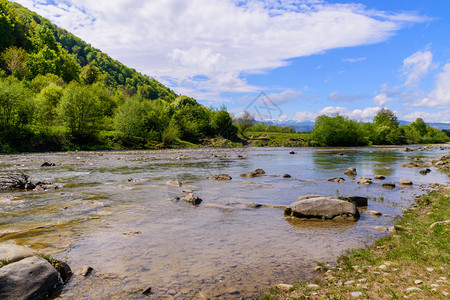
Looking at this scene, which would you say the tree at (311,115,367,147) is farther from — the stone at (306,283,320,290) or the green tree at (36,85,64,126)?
A: the stone at (306,283,320,290)

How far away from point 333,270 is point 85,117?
6924cm

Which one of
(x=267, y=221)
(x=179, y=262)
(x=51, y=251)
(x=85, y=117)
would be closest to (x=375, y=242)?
(x=267, y=221)

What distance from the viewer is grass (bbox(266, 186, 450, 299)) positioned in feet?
20.0

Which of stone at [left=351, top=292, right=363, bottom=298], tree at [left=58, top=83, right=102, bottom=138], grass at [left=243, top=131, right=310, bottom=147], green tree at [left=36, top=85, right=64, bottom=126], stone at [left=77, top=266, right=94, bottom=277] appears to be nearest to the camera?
stone at [left=351, top=292, right=363, bottom=298]

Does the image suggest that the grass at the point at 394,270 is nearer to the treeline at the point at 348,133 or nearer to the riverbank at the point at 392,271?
the riverbank at the point at 392,271

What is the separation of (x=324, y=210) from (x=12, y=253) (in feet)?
42.9

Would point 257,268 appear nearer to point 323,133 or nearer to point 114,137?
point 114,137

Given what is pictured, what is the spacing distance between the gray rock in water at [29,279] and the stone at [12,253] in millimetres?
423

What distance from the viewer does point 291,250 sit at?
978cm

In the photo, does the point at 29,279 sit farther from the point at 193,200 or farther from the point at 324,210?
the point at 324,210

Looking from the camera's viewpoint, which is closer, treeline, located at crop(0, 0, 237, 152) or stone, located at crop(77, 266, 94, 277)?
stone, located at crop(77, 266, 94, 277)

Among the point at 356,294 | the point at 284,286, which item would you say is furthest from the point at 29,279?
the point at 356,294

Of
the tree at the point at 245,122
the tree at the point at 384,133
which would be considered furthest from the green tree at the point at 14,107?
the tree at the point at 384,133

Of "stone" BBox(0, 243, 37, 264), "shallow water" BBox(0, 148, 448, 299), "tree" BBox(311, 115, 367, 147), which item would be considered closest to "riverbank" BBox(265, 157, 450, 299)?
"shallow water" BBox(0, 148, 448, 299)
